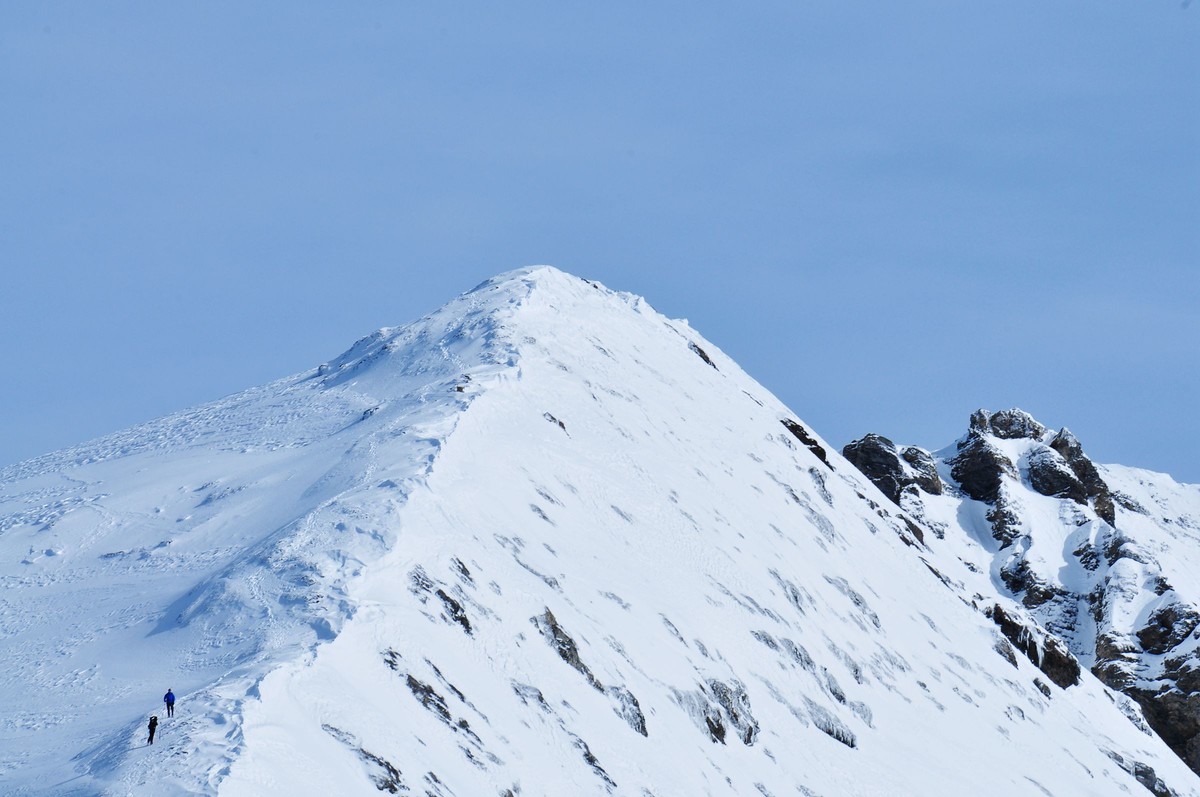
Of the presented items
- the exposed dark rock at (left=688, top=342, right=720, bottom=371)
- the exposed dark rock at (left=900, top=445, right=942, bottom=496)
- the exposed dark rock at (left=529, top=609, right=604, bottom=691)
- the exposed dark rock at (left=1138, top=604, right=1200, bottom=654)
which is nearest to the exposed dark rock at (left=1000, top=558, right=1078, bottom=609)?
the exposed dark rock at (left=1138, top=604, right=1200, bottom=654)

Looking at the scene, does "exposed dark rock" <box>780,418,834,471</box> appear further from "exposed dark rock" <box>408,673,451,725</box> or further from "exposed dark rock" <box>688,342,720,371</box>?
"exposed dark rock" <box>408,673,451,725</box>

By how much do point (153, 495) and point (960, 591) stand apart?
141 ft

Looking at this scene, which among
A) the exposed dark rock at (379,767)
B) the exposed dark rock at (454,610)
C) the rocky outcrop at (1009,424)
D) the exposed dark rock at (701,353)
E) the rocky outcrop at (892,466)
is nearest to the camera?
the exposed dark rock at (379,767)

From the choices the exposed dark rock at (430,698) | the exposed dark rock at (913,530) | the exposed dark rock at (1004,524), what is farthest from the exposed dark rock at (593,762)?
the exposed dark rock at (1004,524)

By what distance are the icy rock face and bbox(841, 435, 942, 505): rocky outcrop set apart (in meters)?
0.15

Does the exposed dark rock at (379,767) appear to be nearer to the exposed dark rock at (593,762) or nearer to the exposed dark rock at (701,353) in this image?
the exposed dark rock at (593,762)

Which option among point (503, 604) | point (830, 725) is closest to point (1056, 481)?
point (830, 725)

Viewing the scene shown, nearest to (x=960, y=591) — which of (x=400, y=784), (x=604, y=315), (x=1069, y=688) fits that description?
(x=1069, y=688)

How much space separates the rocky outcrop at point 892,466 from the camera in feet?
330

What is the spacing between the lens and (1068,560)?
98.2m

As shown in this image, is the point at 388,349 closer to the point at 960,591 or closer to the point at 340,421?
the point at 340,421

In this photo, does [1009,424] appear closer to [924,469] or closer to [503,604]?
[924,469]

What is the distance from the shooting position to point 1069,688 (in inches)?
2721

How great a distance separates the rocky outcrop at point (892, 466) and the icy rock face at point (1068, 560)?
0.15 m
